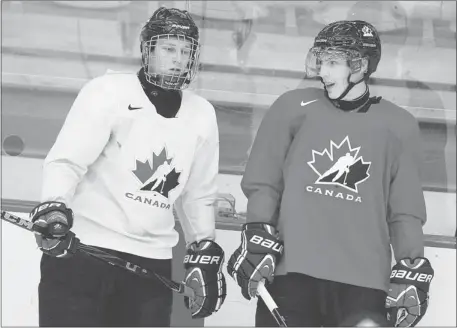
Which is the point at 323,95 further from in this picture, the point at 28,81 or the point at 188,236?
the point at 28,81

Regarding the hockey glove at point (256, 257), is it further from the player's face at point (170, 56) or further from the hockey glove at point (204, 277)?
the player's face at point (170, 56)

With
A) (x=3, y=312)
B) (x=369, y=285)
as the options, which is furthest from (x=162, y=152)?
(x=3, y=312)

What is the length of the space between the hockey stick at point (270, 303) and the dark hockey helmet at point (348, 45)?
22.1 inches

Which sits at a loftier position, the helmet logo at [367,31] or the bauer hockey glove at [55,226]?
the helmet logo at [367,31]

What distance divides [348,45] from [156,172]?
1.84 ft

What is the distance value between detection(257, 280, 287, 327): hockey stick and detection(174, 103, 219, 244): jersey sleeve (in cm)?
25

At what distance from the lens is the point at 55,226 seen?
210cm

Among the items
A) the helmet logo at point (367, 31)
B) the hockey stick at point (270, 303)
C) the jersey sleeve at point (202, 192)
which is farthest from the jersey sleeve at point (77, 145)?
the helmet logo at point (367, 31)

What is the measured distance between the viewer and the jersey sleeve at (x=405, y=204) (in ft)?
7.53

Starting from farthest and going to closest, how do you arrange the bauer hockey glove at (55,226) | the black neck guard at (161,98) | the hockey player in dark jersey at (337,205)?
the black neck guard at (161,98) < the hockey player in dark jersey at (337,205) < the bauer hockey glove at (55,226)

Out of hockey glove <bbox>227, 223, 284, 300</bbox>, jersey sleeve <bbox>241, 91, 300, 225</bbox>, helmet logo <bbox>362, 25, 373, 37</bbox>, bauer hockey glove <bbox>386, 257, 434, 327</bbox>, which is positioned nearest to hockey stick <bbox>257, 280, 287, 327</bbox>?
hockey glove <bbox>227, 223, 284, 300</bbox>

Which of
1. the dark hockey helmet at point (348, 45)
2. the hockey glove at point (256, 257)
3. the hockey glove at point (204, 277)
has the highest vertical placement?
the dark hockey helmet at point (348, 45)

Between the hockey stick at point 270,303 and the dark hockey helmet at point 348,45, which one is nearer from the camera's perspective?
the hockey stick at point 270,303

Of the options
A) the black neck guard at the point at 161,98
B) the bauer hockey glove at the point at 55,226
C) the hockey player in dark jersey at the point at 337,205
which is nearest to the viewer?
the bauer hockey glove at the point at 55,226
